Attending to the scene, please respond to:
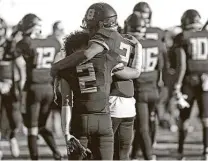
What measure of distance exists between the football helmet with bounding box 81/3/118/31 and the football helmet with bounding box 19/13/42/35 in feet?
1.27

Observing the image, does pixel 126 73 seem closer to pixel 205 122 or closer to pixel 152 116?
pixel 152 116

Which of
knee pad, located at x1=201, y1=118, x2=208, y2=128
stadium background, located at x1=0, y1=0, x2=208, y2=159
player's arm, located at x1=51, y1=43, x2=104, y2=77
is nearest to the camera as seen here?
player's arm, located at x1=51, y1=43, x2=104, y2=77

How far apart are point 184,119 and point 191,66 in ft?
0.66

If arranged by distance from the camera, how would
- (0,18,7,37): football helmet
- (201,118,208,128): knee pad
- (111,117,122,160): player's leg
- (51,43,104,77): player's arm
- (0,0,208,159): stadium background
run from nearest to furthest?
1. (51,43,104,77): player's arm
2. (111,117,122,160): player's leg
3. (0,0,208,159): stadium background
4. (0,18,7,37): football helmet
5. (201,118,208,128): knee pad

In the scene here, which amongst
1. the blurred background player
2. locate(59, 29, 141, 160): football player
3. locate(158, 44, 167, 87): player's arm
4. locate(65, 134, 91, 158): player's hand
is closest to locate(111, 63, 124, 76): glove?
locate(59, 29, 141, 160): football player

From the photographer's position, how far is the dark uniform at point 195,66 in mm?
2271

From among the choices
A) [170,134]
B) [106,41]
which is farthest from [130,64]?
[170,134]

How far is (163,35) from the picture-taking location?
227 centimetres

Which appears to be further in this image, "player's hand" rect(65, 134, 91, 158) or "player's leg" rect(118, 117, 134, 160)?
"player's leg" rect(118, 117, 134, 160)

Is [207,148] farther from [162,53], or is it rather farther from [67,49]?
[67,49]

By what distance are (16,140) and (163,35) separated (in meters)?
0.66

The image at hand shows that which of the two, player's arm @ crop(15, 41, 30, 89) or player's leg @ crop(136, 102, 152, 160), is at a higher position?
player's arm @ crop(15, 41, 30, 89)

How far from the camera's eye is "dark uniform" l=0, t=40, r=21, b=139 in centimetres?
234

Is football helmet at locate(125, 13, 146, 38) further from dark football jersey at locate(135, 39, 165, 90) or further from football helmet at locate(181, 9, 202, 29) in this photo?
football helmet at locate(181, 9, 202, 29)
